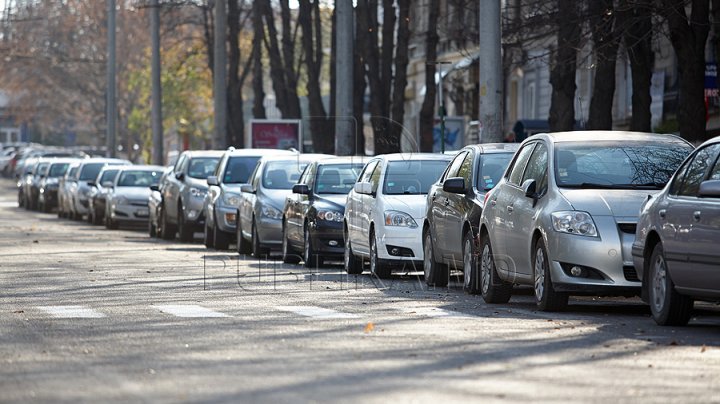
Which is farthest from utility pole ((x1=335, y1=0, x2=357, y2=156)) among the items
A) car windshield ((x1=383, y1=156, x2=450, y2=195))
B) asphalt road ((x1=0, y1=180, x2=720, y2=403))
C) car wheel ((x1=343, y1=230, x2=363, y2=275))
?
asphalt road ((x1=0, y1=180, x2=720, y2=403))

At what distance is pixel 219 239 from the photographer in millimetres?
29938

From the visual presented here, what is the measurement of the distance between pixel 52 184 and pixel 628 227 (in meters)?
40.5

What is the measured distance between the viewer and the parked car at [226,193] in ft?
97.2

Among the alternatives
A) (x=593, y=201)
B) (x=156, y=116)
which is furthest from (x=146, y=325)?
(x=156, y=116)

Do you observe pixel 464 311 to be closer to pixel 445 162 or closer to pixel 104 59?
pixel 445 162

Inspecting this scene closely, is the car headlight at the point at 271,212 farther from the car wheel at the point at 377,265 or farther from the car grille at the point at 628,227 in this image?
the car grille at the point at 628,227

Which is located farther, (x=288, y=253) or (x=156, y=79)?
(x=156, y=79)

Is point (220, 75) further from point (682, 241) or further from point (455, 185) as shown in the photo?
point (682, 241)

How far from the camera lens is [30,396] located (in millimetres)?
9234

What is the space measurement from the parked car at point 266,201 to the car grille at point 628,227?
1177 centimetres

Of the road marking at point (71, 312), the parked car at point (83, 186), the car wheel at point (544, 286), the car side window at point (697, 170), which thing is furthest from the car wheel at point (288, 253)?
the parked car at point (83, 186)

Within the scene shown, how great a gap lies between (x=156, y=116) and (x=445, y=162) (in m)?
32.5

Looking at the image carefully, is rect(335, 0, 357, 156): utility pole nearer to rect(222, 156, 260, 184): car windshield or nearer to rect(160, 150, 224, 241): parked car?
rect(160, 150, 224, 241): parked car

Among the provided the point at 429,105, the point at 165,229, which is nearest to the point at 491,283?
the point at 165,229
